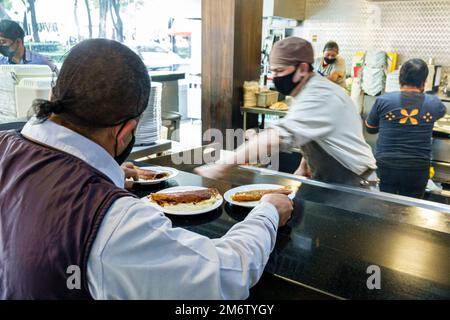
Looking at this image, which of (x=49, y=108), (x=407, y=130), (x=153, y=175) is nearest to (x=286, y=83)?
(x=153, y=175)

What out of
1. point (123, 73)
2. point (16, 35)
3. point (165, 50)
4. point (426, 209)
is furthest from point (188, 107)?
point (123, 73)

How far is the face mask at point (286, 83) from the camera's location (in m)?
2.20

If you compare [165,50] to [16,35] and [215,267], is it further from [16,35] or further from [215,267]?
[215,267]

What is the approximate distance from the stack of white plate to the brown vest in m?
1.36

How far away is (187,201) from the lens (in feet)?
4.62

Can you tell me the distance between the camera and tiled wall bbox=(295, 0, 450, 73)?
4.55 meters

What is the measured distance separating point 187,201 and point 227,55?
2.81 m

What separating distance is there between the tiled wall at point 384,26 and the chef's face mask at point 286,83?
3.22 meters

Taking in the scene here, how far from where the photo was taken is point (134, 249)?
71cm
